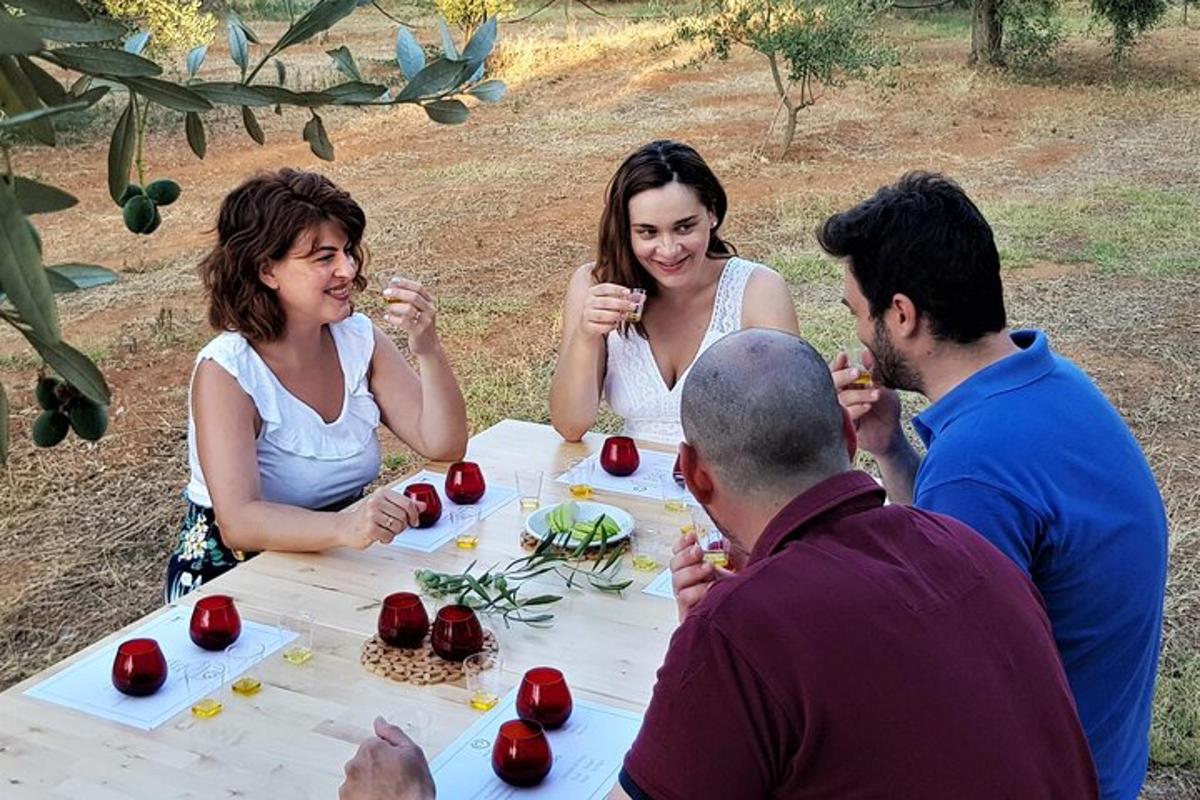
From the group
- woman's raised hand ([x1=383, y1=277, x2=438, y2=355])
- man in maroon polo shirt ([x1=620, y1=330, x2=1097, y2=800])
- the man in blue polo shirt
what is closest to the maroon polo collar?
man in maroon polo shirt ([x1=620, y1=330, x2=1097, y2=800])

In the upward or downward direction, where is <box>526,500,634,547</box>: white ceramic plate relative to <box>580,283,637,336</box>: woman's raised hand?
downward

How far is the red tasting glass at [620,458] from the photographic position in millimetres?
3287

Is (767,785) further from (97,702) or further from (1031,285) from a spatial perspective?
(1031,285)

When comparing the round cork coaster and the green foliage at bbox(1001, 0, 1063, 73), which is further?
the green foliage at bbox(1001, 0, 1063, 73)

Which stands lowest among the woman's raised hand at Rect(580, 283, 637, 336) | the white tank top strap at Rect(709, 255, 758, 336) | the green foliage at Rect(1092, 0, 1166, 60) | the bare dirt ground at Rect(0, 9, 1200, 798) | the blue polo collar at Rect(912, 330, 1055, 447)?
the bare dirt ground at Rect(0, 9, 1200, 798)

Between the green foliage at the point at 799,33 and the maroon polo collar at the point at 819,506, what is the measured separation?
11.8 metres

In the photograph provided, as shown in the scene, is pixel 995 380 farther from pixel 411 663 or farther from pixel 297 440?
pixel 297 440

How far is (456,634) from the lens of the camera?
91.3 inches

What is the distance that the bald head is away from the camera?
169cm

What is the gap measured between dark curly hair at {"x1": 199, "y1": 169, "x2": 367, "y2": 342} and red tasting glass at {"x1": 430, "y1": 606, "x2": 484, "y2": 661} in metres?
1.19

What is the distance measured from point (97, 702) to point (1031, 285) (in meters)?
7.33

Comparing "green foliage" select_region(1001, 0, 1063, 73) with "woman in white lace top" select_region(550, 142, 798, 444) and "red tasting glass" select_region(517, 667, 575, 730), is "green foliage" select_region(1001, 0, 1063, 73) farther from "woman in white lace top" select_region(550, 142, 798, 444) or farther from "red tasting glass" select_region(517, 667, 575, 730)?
"red tasting glass" select_region(517, 667, 575, 730)

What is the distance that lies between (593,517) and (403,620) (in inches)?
27.9

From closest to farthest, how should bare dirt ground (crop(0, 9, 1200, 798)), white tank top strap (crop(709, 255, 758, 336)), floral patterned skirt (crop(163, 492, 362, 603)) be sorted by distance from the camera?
1. floral patterned skirt (crop(163, 492, 362, 603))
2. white tank top strap (crop(709, 255, 758, 336))
3. bare dirt ground (crop(0, 9, 1200, 798))
